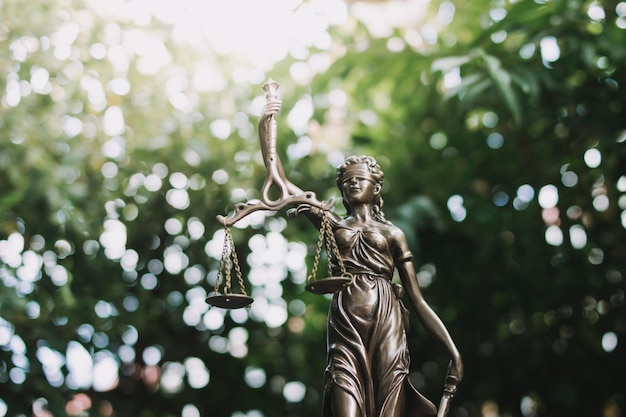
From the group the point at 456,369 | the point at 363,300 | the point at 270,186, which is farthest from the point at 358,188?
the point at 456,369

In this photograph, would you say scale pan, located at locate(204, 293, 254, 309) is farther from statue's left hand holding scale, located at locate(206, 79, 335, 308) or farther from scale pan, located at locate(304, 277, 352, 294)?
scale pan, located at locate(304, 277, 352, 294)

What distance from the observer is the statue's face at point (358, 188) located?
3.32m

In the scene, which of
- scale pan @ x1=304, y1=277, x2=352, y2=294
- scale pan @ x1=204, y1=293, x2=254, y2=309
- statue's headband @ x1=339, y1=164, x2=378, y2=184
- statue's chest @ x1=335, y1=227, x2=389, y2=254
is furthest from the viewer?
statue's headband @ x1=339, y1=164, x2=378, y2=184

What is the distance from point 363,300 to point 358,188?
1.55 feet

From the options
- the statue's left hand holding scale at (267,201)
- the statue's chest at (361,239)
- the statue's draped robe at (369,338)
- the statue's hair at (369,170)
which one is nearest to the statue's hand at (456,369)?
the statue's draped robe at (369,338)

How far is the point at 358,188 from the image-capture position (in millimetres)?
3318

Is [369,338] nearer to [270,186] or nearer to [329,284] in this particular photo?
[329,284]

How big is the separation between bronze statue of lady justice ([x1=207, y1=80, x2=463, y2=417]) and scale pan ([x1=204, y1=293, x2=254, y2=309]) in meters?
0.28

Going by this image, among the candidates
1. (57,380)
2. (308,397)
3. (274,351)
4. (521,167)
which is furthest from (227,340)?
(521,167)

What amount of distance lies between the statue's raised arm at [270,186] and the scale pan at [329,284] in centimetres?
34

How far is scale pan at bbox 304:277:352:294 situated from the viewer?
9.70 feet

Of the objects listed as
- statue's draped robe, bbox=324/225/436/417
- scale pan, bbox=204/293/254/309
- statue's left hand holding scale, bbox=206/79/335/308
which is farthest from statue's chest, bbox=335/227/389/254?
scale pan, bbox=204/293/254/309

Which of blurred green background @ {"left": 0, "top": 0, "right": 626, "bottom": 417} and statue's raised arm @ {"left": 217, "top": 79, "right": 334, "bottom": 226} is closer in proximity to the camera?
statue's raised arm @ {"left": 217, "top": 79, "right": 334, "bottom": 226}

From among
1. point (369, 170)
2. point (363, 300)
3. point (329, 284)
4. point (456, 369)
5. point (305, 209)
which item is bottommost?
point (456, 369)
